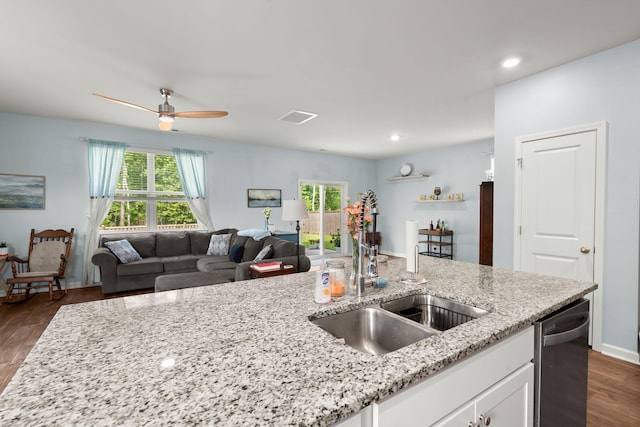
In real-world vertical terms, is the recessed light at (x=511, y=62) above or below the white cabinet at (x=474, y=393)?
above

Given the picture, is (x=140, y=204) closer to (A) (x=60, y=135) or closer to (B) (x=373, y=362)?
(A) (x=60, y=135)

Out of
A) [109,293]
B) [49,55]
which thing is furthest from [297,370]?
[109,293]

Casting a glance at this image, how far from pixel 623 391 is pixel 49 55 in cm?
524

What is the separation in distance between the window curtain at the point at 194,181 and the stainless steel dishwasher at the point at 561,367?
5474 millimetres

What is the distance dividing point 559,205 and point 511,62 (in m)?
1.39

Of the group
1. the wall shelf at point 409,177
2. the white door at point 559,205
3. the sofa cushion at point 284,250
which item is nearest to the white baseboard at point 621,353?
the white door at point 559,205

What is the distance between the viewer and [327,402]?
644 mm

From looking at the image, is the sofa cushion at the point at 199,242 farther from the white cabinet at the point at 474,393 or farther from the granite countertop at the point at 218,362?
the white cabinet at the point at 474,393

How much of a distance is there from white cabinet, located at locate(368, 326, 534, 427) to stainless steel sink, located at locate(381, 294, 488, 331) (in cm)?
25

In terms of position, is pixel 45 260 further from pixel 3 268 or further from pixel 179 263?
pixel 179 263

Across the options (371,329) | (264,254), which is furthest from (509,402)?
(264,254)

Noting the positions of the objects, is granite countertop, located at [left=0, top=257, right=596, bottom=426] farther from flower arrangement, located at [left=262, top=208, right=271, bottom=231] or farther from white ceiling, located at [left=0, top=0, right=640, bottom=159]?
flower arrangement, located at [left=262, top=208, right=271, bottom=231]

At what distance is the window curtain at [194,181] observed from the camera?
5527 mm

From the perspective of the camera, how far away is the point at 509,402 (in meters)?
1.12
